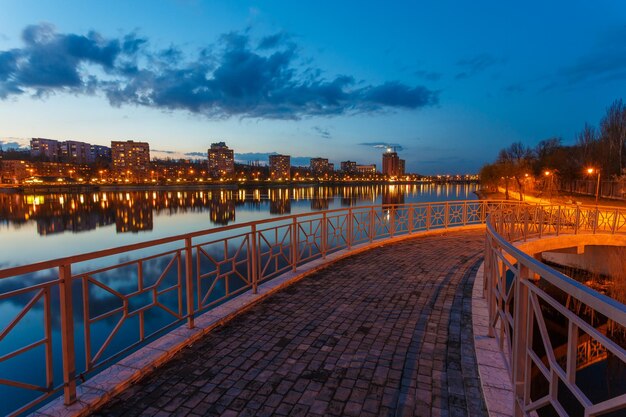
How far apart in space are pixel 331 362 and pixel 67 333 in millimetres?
2349

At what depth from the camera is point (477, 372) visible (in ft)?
10.9

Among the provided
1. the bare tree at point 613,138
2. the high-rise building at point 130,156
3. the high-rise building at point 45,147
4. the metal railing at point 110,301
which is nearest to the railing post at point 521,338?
the metal railing at point 110,301

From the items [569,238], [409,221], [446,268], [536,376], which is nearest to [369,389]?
[446,268]

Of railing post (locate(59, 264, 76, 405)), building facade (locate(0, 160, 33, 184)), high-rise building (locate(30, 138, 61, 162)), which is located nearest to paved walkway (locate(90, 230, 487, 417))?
railing post (locate(59, 264, 76, 405))

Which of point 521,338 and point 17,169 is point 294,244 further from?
point 17,169

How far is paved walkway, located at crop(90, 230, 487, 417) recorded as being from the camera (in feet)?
9.39

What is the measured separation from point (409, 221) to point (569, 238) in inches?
207

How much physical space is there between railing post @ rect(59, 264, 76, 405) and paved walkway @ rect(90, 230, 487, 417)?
33 centimetres

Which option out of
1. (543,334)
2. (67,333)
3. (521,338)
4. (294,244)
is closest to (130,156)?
(294,244)

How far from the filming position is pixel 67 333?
286 centimetres

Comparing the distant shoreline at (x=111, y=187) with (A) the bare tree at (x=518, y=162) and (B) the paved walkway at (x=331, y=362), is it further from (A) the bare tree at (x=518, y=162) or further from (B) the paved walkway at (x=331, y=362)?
(B) the paved walkway at (x=331, y=362)

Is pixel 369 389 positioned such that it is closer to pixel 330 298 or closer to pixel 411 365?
pixel 411 365

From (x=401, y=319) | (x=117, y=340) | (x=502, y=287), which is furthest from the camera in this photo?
(x=117, y=340)

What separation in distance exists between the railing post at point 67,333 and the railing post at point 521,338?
334 cm
